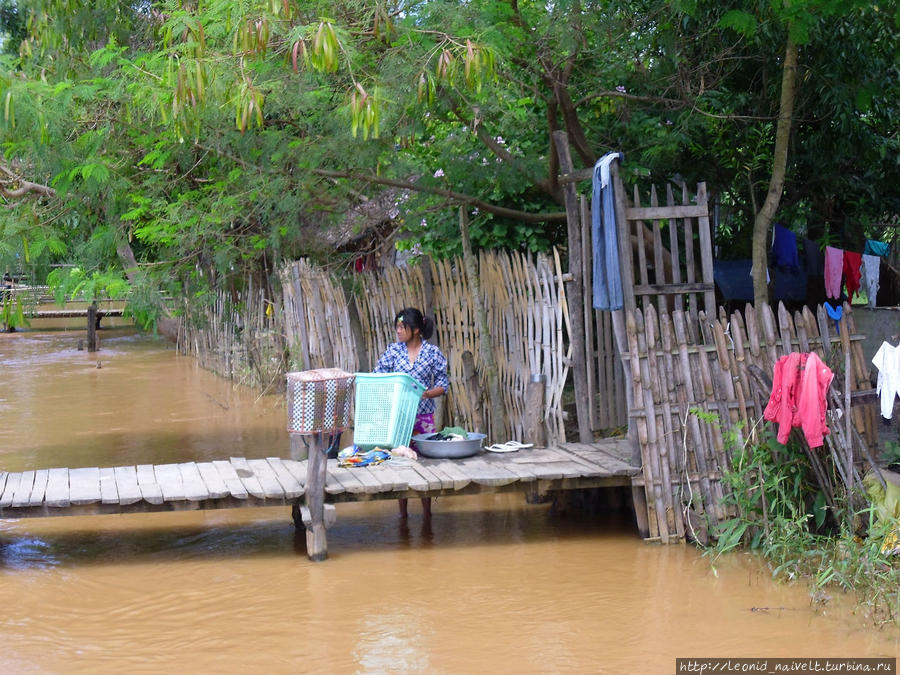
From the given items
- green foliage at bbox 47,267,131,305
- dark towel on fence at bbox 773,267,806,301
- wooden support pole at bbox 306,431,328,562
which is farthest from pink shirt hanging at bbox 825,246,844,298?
green foliage at bbox 47,267,131,305

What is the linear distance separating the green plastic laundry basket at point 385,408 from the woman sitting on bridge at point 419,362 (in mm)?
252

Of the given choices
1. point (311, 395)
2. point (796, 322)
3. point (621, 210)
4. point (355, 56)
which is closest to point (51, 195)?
point (355, 56)

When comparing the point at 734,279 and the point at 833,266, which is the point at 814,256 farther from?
the point at 734,279

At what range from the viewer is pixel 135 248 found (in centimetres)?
1431

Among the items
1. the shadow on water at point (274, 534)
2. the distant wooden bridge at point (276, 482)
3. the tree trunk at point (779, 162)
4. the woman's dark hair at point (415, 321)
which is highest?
the tree trunk at point (779, 162)

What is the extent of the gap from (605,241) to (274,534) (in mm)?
3187

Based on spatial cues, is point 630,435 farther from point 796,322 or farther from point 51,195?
point 51,195

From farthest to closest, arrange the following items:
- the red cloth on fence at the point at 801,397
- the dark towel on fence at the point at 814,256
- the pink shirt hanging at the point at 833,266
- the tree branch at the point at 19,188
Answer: the dark towel on fence at the point at 814,256 → the pink shirt hanging at the point at 833,266 → the tree branch at the point at 19,188 → the red cloth on fence at the point at 801,397

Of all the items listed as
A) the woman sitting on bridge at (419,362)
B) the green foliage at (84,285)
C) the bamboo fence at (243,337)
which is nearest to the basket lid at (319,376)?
the woman sitting on bridge at (419,362)

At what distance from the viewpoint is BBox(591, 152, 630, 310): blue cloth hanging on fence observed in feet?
21.3

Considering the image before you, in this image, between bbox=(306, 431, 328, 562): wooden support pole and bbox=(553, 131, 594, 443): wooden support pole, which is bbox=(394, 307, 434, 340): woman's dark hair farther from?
bbox=(306, 431, 328, 562): wooden support pole

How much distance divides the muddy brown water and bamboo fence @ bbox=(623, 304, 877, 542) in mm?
403

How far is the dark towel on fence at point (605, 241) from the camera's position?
255 inches

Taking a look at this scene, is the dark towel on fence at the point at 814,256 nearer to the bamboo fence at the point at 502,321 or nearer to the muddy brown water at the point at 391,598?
the bamboo fence at the point at 502,321
